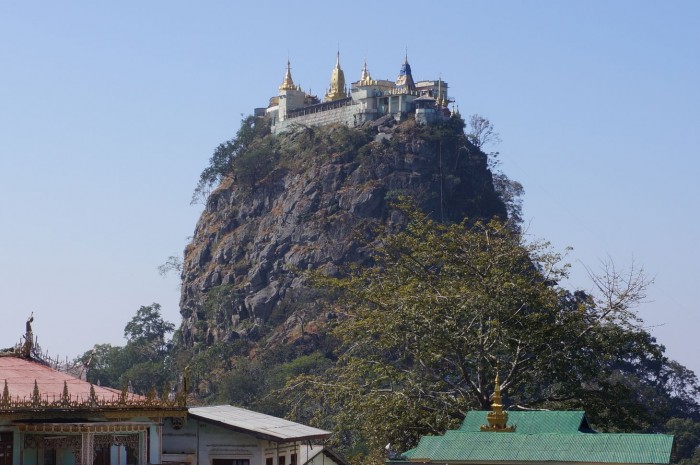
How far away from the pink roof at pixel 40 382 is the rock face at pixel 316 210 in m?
126

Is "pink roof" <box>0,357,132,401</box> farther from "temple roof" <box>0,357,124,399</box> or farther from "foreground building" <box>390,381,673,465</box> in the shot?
"foreground building" <box>390,381,673,465</box>

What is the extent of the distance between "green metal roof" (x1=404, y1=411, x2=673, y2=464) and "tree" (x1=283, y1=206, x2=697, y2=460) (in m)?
16.0

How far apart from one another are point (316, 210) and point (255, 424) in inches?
5299

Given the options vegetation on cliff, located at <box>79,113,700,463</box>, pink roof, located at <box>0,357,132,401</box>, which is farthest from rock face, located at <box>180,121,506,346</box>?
pink roof, located at <box>0,357,132,401</box>

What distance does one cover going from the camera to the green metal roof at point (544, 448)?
2609 cm

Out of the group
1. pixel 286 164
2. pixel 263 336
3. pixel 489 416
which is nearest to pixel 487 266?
pixel 489 416

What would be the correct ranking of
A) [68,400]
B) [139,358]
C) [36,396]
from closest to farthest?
[36,396]
[68,400]
[139,358]

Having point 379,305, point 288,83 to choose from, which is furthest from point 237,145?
point 379,305

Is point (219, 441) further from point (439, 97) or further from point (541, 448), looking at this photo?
point (439, 97)

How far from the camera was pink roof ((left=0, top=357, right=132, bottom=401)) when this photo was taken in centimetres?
3114

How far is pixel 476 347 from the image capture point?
45.1m

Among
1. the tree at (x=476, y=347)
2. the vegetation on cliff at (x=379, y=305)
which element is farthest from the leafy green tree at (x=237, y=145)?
the tree at (x=476, y=347)

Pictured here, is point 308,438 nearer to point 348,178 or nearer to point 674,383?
point 674,383

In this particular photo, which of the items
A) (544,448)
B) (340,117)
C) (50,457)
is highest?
(340,117)
